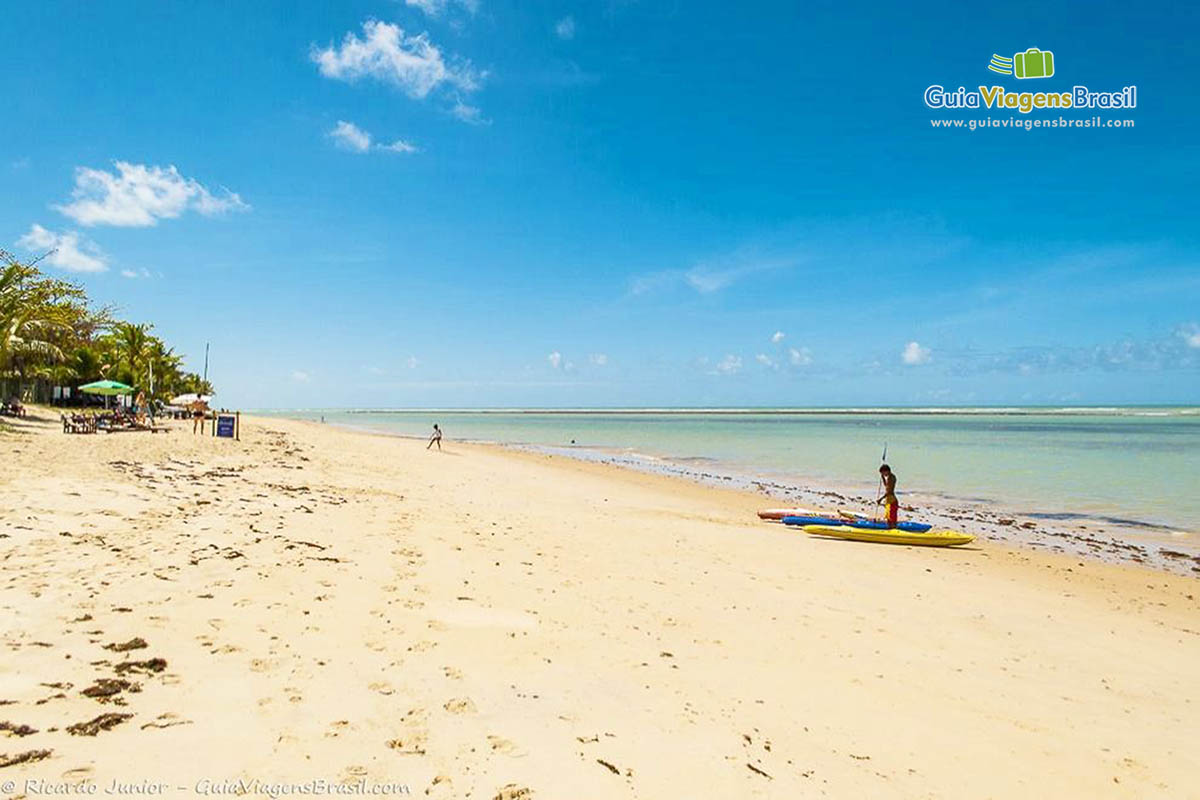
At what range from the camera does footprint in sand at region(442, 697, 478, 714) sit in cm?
436

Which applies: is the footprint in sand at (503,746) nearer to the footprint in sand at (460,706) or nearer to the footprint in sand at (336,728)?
the footprint in sand at (460,706)

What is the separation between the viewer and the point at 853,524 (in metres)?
14.4

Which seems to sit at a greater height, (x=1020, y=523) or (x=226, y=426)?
(x=226, y=426)

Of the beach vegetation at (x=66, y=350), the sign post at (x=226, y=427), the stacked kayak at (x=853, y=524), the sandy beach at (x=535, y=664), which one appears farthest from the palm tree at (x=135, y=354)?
the stacked kayak at (x=853, y=524)

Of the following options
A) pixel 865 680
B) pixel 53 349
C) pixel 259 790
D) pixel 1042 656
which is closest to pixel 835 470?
pixel 1042 656

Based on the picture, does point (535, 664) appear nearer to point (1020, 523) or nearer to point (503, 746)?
point (503, 746)

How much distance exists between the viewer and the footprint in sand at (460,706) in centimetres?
436

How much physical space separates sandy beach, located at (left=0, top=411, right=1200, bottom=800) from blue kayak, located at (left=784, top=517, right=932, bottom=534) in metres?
2.92

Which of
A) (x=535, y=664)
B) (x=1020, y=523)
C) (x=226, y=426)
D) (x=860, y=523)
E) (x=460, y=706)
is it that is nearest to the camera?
(x=460, y=706)

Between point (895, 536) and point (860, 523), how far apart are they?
2.70 feet

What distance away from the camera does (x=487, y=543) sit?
389 inches

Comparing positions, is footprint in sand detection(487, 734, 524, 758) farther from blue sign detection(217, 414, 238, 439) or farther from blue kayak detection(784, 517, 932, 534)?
blue sign detection(217, 414, 238, 439)

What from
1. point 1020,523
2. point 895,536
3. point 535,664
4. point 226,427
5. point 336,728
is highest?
point 226,427

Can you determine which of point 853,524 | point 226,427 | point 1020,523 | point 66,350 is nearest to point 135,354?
point 66,350
